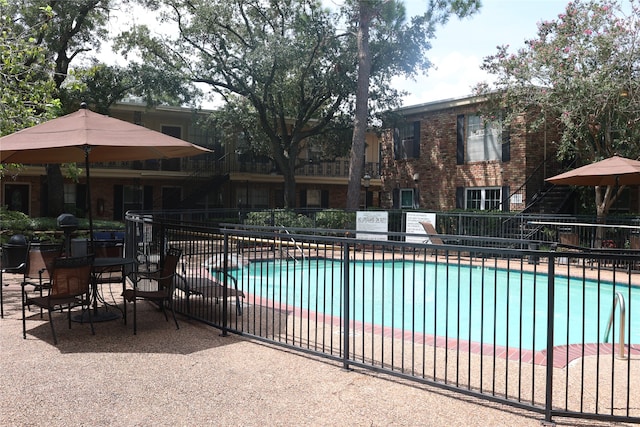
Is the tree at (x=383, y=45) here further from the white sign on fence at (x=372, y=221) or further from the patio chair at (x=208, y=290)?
the patio chair at (x=208, y=290)

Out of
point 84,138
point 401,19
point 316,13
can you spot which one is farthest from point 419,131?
point 84,138

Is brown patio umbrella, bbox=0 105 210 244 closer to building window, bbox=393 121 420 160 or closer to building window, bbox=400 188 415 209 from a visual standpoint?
building window, bbox=393 121 420 160

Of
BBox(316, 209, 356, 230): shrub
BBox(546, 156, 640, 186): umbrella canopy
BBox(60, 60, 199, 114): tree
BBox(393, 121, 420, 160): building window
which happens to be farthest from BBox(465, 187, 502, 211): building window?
BBox(60, 60, 199, 114): tree

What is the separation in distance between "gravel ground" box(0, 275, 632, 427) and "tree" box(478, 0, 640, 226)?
43.1ft

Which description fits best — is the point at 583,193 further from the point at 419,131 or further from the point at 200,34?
the point at 200,34

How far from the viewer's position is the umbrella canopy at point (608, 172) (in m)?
12.5

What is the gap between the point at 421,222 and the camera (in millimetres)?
16828

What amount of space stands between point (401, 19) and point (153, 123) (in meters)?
14.8

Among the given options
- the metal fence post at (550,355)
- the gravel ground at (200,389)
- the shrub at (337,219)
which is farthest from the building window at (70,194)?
the metal fence post at (550,355)

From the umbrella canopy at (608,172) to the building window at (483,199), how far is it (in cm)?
686

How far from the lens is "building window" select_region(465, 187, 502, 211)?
2178 centimetres

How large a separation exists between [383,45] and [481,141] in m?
6.30

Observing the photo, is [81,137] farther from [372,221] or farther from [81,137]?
[372,221]

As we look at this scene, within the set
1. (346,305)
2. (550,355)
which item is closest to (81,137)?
(346,305)
